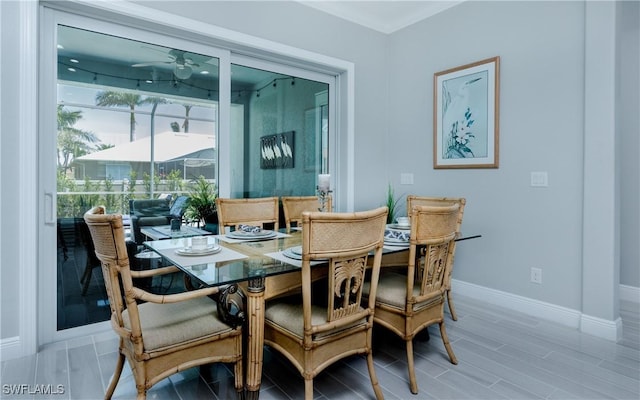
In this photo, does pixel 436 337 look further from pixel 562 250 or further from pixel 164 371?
pixel 164 371

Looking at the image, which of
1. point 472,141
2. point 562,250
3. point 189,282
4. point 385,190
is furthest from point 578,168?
point 189,282

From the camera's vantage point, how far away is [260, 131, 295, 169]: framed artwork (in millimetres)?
3453

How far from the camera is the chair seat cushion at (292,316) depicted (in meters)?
1.65

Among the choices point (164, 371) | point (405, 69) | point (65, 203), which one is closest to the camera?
point (164, 371)

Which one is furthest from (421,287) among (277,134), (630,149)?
(630,149)

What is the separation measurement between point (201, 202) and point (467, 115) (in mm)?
2493

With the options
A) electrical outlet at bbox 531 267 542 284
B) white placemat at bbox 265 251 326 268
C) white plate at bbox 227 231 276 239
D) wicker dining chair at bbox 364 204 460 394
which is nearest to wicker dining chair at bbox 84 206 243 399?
white placemat at bbox 265 251 326 268

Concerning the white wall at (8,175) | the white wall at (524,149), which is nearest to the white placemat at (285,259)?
the white wall at (8,175)

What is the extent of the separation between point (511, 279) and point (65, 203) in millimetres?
3470

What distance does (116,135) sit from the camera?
2.69 metres

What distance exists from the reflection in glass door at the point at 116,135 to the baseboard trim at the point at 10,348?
0.28 metres

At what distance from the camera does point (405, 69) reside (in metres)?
3.97

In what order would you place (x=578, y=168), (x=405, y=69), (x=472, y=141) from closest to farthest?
(x=578, y=168), (x=472, y=141), (x=405, y=69)

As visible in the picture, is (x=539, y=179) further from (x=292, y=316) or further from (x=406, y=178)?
(x=292, y=316)
